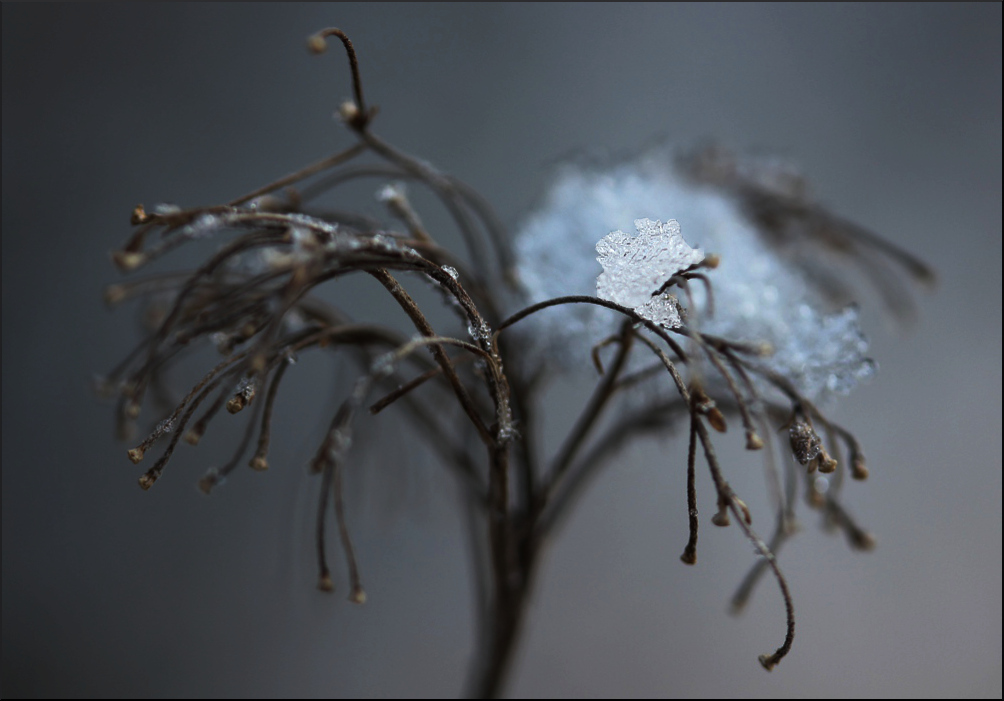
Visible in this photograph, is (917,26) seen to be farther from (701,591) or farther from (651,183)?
(701,591)

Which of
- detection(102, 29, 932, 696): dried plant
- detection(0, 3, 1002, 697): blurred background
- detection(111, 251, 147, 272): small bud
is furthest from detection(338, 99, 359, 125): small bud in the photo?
detection(0, 3, 1002, 697): blurred background

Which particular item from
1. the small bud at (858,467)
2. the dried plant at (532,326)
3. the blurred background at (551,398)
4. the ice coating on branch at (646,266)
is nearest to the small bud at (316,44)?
the dried plant at (532,326)

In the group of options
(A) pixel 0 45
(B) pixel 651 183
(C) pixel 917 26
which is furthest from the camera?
(C) pixel 917 26

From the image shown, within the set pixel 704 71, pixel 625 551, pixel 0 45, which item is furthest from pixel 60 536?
pixel 704 71

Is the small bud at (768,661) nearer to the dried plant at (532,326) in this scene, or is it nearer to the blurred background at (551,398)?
the dried plant at (532,326)

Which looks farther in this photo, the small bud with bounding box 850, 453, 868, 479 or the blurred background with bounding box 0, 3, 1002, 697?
the blurred background with bounding box 0, 3, 1002, 697

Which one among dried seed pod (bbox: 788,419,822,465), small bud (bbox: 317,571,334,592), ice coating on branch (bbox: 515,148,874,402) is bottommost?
small bud (bbox: 317,571,334,592)

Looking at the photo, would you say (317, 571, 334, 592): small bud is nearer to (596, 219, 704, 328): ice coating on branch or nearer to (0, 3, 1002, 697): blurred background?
(596, 219, 704, 328): ice coating on branch
